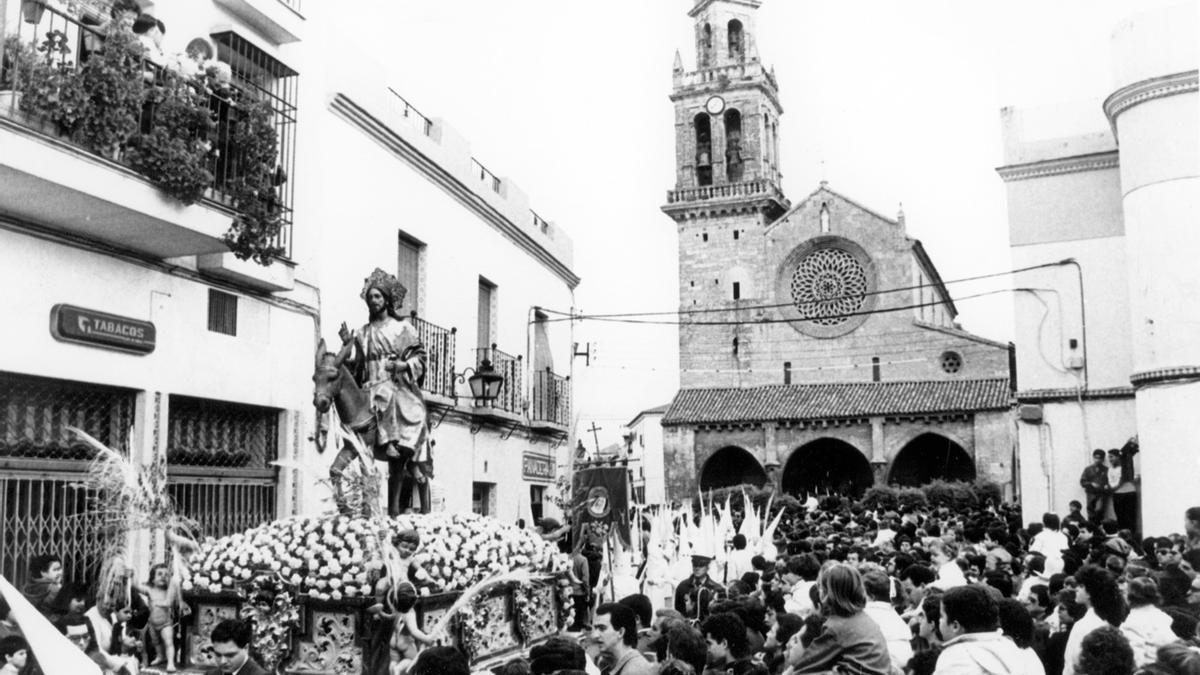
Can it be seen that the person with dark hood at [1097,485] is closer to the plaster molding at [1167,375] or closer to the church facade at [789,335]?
the plaster molding at [1167,375]

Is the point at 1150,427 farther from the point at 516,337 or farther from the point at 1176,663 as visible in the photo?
the point at 1176,663

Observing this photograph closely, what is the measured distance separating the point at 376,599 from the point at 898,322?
4583 centimetres

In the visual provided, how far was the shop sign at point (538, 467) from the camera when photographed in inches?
814

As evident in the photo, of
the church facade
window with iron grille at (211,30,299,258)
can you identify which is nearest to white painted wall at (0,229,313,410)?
window with iron grille at (211,30,299,258)

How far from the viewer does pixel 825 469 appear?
49.8 metres

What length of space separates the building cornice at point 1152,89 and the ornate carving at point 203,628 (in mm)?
14592

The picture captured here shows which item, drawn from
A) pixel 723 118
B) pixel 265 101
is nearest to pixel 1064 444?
pixel 265 101

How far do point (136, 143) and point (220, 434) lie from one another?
340cm

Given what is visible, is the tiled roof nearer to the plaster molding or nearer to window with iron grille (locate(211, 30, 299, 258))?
the plaster molding

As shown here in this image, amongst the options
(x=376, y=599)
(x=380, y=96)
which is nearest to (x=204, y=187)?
(x=376, y=599)

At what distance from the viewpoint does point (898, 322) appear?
5094 centimetres

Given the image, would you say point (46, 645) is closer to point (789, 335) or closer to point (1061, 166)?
point (1061, 166)

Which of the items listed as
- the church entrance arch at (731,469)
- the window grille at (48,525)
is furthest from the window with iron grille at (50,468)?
the church entrance arch at (731,469)

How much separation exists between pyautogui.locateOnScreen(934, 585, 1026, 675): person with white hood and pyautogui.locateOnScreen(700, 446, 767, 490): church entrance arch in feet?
148
